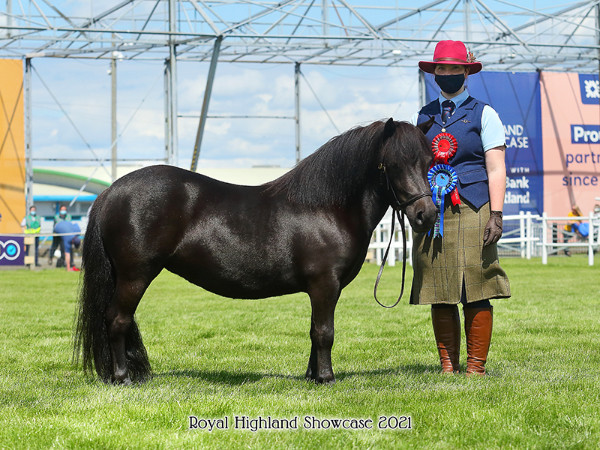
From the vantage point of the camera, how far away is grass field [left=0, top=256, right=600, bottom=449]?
3.47 metres

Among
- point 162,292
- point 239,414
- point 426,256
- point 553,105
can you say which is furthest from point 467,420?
point 553,105

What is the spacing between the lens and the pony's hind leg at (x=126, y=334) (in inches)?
181

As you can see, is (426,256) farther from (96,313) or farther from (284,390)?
(96,313)

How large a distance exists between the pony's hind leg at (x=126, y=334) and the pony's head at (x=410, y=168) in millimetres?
1709

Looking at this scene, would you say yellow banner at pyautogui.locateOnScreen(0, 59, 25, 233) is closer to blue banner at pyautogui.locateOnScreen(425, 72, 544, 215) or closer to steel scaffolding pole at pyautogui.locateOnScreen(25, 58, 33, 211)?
steel scaffolding pole at pyautogui.locateOnScreen(25, 58, 33, 211)

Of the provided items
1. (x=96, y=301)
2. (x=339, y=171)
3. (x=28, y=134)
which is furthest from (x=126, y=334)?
(x=28, y=134)

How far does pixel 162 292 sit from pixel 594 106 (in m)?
20.7

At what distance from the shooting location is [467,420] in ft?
12.2

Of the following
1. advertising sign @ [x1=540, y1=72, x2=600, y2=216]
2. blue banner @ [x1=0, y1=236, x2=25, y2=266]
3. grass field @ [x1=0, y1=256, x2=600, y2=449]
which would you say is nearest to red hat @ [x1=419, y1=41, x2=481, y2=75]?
grass field @ [x1=0, y1=256, x2=600, y2=449]

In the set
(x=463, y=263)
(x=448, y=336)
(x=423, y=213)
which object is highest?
(x=423, y=213)

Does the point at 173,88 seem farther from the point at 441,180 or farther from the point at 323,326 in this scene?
the point at 323,326

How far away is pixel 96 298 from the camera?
15.5 ft

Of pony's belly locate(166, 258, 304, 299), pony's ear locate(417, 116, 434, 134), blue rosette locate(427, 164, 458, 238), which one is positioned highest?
pony's ear locate(417, 116, 434, 134)

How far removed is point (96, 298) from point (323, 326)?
58.4 inches
